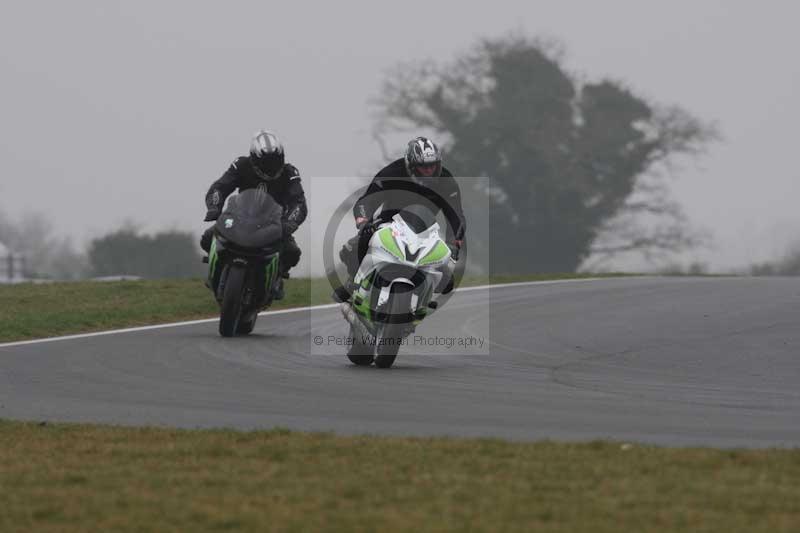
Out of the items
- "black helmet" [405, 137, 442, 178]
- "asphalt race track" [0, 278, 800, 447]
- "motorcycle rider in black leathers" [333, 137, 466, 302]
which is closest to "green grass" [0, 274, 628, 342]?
"asphalt race track" [0, 278, 800, 447]

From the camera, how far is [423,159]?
1312 cm


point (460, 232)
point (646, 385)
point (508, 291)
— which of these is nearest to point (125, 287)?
point (508, 291)

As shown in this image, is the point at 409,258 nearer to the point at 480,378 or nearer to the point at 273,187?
the point at 480,378

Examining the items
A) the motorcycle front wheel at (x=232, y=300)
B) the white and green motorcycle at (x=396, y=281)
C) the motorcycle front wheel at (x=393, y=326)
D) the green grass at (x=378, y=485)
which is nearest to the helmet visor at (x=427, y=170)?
the white and green motorcycle at (x=396, y=281)

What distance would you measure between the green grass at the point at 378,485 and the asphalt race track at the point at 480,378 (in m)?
0.85

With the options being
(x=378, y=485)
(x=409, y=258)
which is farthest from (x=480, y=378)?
(x=378, y=485)

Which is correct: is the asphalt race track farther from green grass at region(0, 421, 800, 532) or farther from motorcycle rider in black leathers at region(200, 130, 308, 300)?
motorcycle rider in black leathers at region(200, 130, 308, 300)

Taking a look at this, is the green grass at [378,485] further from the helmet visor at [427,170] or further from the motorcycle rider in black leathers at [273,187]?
the motorcycle rider in black leathers at [273,187]

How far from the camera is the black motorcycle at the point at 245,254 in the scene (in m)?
15.2

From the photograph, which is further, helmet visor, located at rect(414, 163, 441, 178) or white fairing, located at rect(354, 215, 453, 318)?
helmet visor, located at rect(414, 163, 441, 178)

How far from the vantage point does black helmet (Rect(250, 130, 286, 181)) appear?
15.4 metres

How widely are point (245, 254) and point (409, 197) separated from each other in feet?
8.23

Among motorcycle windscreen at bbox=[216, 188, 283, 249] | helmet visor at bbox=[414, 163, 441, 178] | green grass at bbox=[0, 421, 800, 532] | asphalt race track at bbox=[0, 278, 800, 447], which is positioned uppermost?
helmet visor at bbox=[414, 163, 441, 178]

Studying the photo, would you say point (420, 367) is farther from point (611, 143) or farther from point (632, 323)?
point (611, 143)
